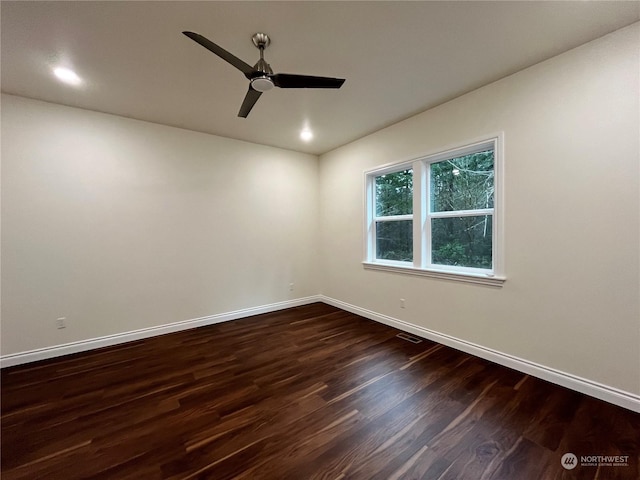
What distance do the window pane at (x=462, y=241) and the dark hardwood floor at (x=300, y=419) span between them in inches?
40.2

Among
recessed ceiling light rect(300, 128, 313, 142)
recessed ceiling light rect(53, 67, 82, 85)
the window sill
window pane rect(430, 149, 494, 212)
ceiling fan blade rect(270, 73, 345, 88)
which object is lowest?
the window sill

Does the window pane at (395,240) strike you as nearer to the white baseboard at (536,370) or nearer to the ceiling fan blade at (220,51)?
the white baseboard at (536,370)

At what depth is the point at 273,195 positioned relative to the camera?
14.4 ft

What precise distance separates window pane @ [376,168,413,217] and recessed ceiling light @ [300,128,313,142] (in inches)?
48.1

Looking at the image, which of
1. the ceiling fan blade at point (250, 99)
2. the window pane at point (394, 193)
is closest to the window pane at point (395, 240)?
the window pane at point (394, 193)

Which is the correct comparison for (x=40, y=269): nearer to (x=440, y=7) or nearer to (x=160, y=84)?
(x=160, y=84)

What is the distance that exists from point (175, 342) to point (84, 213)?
1.85 m

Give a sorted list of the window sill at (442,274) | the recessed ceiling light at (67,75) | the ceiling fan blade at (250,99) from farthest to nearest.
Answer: the window sill at (442,274)
the recessed ceiling light at (67,75)
the ceiling fan blade at (250,99)

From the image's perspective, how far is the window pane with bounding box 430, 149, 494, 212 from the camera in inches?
108

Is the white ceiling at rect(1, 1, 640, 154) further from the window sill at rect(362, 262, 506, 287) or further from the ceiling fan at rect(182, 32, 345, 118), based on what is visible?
the window sill at rect(362, 262, 506, 287)

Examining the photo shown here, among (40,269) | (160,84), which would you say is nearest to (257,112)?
(160,84)

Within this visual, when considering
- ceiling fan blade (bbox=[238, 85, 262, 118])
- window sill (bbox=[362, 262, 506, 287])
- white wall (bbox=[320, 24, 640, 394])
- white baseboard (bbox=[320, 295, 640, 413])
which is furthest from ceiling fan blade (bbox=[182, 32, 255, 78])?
white baseboard (bbox=[320, 295, 640, 413])

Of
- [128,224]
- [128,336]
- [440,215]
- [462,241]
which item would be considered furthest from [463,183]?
[128,336]

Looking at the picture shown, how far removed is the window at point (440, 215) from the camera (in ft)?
8.91
